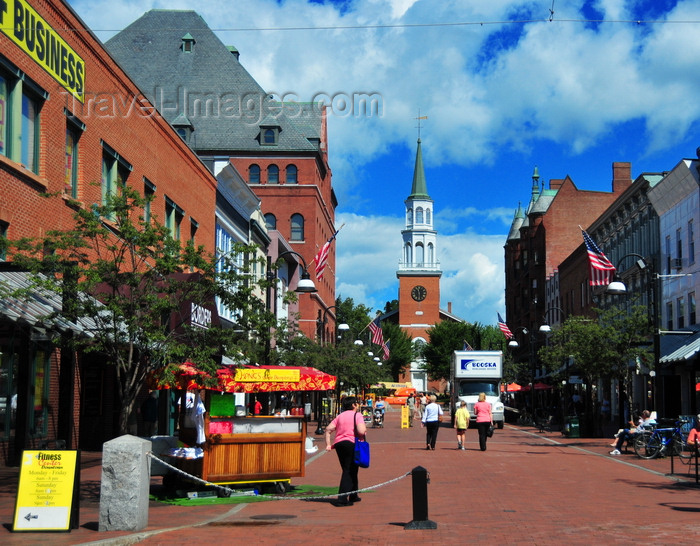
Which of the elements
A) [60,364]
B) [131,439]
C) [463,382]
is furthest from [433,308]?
[131,439]

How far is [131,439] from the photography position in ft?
38.4

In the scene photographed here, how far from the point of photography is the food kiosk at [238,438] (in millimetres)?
15266

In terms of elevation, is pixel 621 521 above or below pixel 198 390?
below

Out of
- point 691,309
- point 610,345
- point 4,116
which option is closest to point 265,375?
point 4,116

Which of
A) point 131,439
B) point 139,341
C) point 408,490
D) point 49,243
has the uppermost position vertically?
point 49,243

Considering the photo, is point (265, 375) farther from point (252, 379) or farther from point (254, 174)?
point (254, 174)

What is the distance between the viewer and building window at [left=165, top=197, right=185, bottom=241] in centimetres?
3072

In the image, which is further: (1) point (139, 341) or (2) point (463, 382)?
(2) point (463, 382)

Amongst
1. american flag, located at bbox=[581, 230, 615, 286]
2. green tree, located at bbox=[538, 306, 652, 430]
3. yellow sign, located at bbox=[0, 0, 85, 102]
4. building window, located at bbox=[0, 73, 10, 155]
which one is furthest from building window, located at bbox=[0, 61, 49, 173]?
green tree, located at bbox=[538, 306, 652, 430]

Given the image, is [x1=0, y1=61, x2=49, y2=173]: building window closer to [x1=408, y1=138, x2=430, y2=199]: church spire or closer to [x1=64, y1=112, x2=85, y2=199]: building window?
[x1=64, y1=112, x2=85, y2=199]: building window

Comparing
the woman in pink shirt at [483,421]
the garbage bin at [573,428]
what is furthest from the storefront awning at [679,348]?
the woman in pink shirt at [483,421]

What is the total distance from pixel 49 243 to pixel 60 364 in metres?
7.35

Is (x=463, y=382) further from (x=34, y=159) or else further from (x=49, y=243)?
(x=49, y=243)

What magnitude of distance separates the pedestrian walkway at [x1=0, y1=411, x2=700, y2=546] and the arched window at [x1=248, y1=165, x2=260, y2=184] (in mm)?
53335
